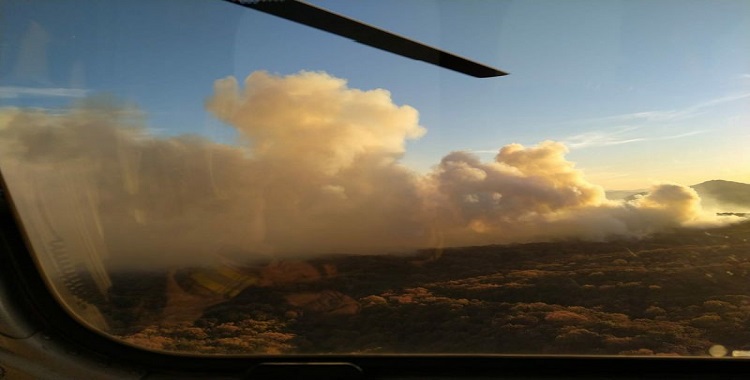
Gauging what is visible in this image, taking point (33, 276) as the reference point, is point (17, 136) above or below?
above

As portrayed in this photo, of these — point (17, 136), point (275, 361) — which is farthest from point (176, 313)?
point (17, 136)

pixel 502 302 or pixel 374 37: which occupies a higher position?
pixel 374 37

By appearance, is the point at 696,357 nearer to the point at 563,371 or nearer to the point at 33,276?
the point at 563,371

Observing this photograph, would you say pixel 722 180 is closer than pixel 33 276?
Yes

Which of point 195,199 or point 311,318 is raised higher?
point 195,199

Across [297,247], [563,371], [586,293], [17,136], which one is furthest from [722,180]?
[17,136]

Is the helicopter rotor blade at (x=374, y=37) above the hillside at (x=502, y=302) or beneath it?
above

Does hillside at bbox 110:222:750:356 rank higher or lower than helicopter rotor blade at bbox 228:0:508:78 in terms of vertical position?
lower

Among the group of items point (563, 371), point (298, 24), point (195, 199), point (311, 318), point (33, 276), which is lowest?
point (563, 371)

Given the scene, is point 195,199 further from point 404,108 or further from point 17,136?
point 404,108
